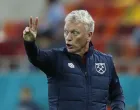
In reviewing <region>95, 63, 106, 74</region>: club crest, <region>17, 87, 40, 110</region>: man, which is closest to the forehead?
<region>95, 63, 106, 74</region>: club crest

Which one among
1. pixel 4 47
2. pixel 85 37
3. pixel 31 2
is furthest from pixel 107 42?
pixel 85 37

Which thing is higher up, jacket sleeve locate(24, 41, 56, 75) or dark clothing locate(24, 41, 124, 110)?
jacket sleeve locate(24, 41, 56, 75)

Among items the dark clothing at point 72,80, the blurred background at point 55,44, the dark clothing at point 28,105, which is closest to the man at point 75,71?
the dark clothing at point 72,80

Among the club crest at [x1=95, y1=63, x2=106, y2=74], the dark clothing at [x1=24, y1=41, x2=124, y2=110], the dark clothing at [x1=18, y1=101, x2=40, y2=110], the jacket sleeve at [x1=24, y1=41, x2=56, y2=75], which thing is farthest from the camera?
the dark clothing at [x1=18, y1=101, x2=40, y2=110]

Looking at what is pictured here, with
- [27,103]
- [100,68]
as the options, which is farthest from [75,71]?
[27,103]

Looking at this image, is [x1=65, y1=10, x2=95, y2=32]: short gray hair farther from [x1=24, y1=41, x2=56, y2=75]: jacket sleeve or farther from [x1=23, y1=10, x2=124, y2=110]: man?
[x1=24, y1=41, x2=56, y2=75]: jacket sleeve

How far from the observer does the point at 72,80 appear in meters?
5.96

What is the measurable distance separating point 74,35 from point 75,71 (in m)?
0.31

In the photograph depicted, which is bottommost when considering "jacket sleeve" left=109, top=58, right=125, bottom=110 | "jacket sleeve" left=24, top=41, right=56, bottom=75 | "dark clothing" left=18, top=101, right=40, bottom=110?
"dark clothing" left=18, top=101, right=40, bottom=110

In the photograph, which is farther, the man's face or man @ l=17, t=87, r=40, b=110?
man @ l=17, t=87, r=40, b=110

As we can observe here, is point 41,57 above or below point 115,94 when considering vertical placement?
above

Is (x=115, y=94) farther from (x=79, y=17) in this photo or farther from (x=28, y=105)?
(x=28, y=105)

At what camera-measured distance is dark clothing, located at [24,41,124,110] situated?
593 centimetres

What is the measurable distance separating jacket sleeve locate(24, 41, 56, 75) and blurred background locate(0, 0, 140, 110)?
4.25m
